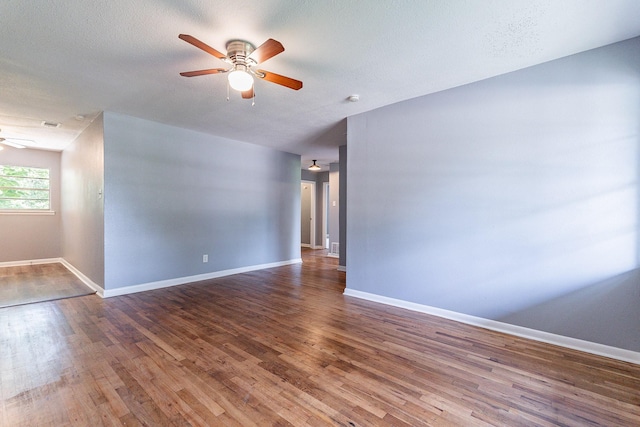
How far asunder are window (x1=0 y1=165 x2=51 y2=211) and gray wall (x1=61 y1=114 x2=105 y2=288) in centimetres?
73

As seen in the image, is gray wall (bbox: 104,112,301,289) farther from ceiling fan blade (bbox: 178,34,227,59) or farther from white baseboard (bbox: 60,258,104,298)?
ceiling fan blade (bbox: 178,34,227,59)

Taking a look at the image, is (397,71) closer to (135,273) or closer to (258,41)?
(258,41)

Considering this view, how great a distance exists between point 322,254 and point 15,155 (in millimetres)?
7168

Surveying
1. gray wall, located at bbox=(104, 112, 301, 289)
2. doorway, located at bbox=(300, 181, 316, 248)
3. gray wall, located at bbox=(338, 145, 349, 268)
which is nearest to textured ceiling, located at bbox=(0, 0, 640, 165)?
gray wall, located at bbox=(104, 112, 301, 289)

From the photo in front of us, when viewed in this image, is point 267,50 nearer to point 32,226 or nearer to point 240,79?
point 240,79

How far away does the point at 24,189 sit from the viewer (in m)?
5.98

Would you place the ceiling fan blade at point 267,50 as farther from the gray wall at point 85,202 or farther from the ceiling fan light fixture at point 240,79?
the gray wall at point 85,202

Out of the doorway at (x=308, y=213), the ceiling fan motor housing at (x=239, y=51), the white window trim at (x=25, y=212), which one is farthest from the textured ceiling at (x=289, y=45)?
the doorway at (x=308, y=213)

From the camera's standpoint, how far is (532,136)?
265 cm

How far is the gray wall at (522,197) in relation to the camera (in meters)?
2.30

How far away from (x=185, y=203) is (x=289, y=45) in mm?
3329

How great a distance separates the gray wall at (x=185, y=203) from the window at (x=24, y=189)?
401 cm

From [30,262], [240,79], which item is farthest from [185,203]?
[30,262]

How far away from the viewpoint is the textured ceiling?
1873mm
